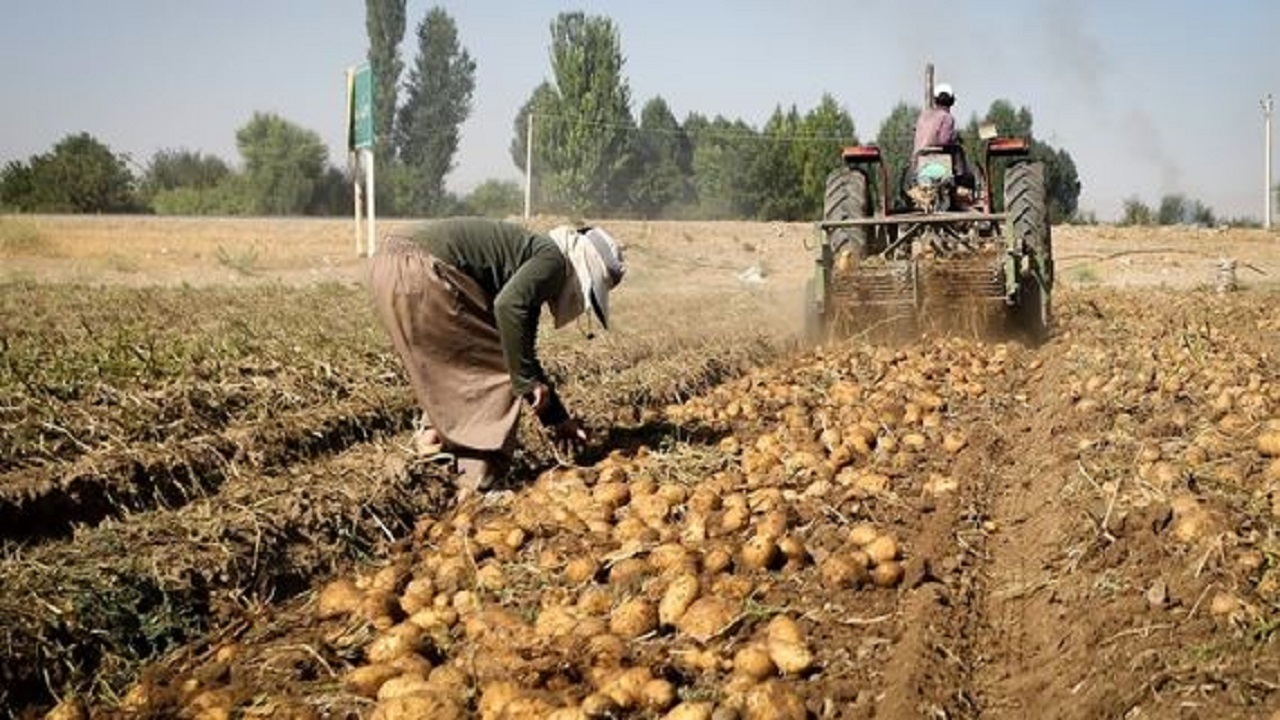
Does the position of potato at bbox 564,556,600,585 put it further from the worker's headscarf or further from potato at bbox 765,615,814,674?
the worker's headscarf

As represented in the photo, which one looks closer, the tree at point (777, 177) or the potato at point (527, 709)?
the potato at point (527, 709)

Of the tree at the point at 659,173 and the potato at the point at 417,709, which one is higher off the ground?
the tree at the point at 659,173

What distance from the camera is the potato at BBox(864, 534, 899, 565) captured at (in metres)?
3.35

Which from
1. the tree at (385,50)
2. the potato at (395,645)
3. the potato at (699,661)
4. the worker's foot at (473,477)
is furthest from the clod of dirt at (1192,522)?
the tree at (385,50)

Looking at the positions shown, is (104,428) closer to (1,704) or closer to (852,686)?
(1,704)

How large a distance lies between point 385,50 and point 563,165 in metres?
14.4

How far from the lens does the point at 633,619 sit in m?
2.94

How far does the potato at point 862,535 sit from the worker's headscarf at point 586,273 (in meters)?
1.34

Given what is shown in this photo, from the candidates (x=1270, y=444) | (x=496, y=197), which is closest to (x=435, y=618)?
(x=1270, y=444)

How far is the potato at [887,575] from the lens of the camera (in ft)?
10.7

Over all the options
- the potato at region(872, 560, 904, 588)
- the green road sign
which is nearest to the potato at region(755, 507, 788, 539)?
the potato at region(872, 560, 904, 588)

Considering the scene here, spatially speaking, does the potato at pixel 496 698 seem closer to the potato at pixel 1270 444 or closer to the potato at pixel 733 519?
the potato at pixel 733 519

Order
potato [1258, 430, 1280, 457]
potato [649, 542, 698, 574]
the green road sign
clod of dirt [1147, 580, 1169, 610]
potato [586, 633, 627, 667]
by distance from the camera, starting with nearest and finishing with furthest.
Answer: potato [586, 633, 627, 667] → clod of dirt [1147, 580, 1169, 610] → potato [649, 542, 698, 574] → potato [1258, 430, 1280, 457] → the green road sign

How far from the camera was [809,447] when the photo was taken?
15.5 feet
